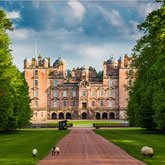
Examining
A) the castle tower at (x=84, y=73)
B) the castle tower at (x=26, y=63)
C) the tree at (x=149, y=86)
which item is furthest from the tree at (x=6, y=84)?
the castle tower at (x=84, y=73)

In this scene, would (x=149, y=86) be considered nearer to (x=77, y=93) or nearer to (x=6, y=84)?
(x=6, y=84)

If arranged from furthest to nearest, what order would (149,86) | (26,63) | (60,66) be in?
(60,66), (26,63), (149,86)

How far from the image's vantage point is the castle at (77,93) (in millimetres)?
102438

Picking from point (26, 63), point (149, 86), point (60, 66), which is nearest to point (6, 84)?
point (149, 86)

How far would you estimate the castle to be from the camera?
336 feet

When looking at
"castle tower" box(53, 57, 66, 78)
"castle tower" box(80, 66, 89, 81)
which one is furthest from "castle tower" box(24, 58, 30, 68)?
"castle tower" box(80, 66, 89, 81)

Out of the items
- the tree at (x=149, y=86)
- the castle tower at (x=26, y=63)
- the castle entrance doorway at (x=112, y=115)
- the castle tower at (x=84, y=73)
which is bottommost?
the castle entrance doorway at (x=112, y=115)

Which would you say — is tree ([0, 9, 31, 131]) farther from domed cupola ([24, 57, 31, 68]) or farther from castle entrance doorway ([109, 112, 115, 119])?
castle entrance doorway ([109, 112, 115, 119])

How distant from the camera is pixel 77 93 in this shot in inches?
4109

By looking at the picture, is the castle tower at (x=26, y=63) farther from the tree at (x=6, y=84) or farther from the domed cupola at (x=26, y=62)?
the tree at (x=6, y=84)

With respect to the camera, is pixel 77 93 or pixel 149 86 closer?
pixel 149 86

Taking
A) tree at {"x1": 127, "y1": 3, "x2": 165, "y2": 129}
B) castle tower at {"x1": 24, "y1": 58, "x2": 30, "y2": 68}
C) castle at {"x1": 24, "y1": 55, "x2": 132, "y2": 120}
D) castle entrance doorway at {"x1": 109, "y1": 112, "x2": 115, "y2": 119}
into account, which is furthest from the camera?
castle entrance doorway at {"x1": 109, "y1": 112, "x2": 115, "y2": 119}

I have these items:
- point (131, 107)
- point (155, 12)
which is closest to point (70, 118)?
point (131, 107)

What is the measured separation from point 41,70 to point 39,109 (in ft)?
39.2
